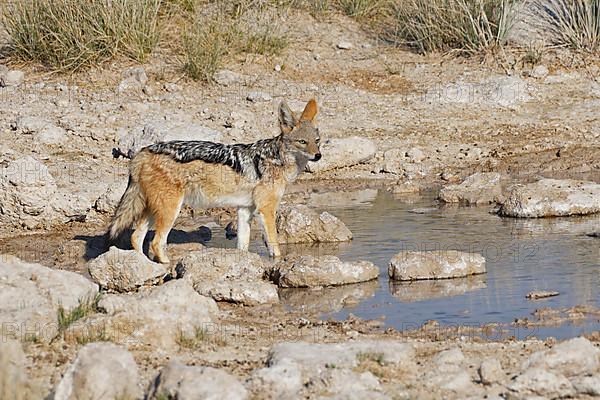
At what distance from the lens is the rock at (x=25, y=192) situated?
37.9 feet

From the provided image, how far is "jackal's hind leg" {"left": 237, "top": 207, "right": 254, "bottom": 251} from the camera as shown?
10.7m

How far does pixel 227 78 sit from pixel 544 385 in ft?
35.1

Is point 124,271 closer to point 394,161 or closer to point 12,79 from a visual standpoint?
point 394,161

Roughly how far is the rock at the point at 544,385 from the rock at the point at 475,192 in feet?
21.8

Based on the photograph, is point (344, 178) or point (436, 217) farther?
point (344, 178)

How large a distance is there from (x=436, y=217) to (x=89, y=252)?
140 inches

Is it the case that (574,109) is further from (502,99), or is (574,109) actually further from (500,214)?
(500,214)

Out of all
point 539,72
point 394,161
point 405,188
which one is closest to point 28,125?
point 394,161

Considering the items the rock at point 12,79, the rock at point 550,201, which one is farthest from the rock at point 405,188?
the rock at point 12,79

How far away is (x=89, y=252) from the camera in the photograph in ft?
35.8

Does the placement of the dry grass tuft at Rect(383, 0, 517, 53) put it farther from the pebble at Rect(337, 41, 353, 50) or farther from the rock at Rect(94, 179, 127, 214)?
the rock at Rect(94, 179, 127, 214)

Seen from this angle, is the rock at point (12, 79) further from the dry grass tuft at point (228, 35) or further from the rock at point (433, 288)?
the rock at point (433, 288)

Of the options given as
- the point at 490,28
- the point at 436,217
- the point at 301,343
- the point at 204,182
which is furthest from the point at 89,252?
the point at 490,28

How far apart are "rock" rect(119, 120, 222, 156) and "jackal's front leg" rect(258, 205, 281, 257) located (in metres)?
3.29
